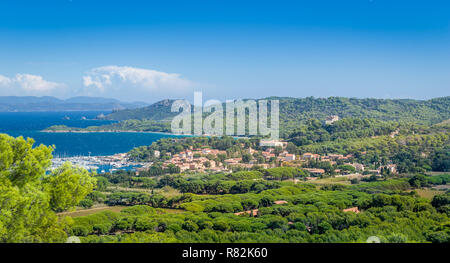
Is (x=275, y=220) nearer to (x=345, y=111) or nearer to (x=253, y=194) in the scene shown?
(x=253, y=194)

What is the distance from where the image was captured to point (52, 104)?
3588 inches

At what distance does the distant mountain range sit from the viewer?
8025 centimetres

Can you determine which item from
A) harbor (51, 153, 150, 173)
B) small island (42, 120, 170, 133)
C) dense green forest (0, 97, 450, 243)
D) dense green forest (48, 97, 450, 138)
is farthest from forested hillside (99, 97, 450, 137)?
harbor (51, 153, 150, 173)

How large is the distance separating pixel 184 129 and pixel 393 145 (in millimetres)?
31050

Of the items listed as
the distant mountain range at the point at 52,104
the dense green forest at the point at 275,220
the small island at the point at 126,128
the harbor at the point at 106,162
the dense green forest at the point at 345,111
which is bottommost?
the harbor at the point at 106,162

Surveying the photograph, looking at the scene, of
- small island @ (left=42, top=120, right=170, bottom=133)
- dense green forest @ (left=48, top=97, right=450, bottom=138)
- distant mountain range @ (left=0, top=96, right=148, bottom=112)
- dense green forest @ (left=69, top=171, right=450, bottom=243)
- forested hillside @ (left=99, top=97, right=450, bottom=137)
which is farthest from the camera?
distant mountain range @ (left=0, top=96, right=148, bottom=112)

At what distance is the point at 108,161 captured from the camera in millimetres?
32719

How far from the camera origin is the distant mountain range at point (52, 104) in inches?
3159

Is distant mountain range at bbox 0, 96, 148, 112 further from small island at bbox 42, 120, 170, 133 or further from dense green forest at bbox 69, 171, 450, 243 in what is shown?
dense green forest at bbox 69, 171, 450, 243

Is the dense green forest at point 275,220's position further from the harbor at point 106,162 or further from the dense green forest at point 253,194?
the harbor at point 106,162

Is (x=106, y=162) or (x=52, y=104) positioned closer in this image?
(x=106, y=162)

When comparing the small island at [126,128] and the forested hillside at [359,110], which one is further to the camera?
the small island at [126,128]

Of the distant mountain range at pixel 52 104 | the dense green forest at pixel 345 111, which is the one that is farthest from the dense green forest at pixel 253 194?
the distant mountain range at pixel 52 104

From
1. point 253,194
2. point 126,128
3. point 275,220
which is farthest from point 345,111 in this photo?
point 275,220
